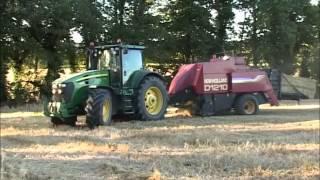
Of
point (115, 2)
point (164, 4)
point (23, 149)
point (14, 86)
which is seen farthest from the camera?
point (164, 4)

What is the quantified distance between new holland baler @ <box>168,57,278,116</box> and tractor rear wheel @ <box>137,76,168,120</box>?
164cm

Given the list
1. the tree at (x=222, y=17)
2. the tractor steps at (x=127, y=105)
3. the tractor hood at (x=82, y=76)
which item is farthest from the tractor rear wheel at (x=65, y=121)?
the tree at (x=222, y=17)

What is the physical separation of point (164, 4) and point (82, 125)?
46.3 ft

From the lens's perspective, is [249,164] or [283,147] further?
[283,147]

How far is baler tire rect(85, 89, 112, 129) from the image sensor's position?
12.9m

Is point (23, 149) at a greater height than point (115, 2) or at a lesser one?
lesser

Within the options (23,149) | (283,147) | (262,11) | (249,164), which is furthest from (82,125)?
(262,11)

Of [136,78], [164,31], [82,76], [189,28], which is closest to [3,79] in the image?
[164,31]

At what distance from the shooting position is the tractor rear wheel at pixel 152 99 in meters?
14.4

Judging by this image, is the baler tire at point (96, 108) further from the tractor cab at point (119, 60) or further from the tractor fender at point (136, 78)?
the tractor fender at point (136, 78)

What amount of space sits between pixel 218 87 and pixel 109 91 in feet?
14.1

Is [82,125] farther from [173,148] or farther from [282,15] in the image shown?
[282,15]

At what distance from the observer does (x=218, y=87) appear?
16.9m

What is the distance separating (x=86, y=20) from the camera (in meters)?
20.6
